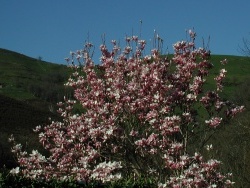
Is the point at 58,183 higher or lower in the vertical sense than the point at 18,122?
lower

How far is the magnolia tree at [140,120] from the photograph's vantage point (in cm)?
1080

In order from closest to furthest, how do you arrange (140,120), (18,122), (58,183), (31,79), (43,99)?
(58,183)
(140,120)
(18,122)
(43,99)
(31,79)

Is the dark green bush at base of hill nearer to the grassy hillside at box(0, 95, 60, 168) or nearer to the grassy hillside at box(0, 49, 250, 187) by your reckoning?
the grassy hillside at box(0, 49, 250, 187)

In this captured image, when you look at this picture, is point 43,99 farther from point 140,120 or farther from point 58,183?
point 58,183

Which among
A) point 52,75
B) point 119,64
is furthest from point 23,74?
point 119,64

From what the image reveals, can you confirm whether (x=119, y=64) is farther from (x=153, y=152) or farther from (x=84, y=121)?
(x=153, y=152)

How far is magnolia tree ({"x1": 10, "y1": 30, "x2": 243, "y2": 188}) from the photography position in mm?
10805

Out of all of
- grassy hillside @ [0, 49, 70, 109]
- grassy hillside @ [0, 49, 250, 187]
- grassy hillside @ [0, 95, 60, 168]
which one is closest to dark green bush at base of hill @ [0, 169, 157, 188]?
grassy hillside @ [0, 49, 250, 187]

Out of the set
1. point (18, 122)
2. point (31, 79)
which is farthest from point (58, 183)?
point (31, 79)

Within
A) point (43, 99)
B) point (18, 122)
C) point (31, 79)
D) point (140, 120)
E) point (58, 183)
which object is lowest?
point (58, 183)

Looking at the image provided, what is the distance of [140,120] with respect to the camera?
1159 centimetres

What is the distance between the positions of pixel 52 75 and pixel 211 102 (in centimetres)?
9974

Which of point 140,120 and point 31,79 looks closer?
point 140,120

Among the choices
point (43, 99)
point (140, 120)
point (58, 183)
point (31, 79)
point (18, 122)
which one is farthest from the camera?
point (31, 79)
